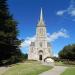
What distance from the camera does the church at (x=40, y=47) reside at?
104688 millimetres

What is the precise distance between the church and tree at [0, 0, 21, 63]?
64496mm

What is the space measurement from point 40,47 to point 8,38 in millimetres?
68170

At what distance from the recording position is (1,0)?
3988 centimetres

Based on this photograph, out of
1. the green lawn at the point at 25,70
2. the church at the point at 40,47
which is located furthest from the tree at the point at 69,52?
the green lawn at the point at 25,70

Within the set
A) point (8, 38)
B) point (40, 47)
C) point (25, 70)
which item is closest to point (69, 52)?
point (40, 47)

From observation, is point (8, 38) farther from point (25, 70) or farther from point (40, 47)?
point (40, 47)

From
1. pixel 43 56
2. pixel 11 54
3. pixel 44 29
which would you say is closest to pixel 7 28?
pixel 11 54

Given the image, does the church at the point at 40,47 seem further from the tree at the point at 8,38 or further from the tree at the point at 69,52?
the tree at the point at 8,38

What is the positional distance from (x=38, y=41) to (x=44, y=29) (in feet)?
27.0

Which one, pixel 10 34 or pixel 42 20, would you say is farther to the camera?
pixel 42 20

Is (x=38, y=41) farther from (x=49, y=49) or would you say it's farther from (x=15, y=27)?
(x=15, y=27)

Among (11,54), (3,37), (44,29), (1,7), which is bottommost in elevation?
(11,54)

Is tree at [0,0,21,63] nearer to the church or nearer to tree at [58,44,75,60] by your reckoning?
tree at [58,44,75,60]

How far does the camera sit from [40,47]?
106m
